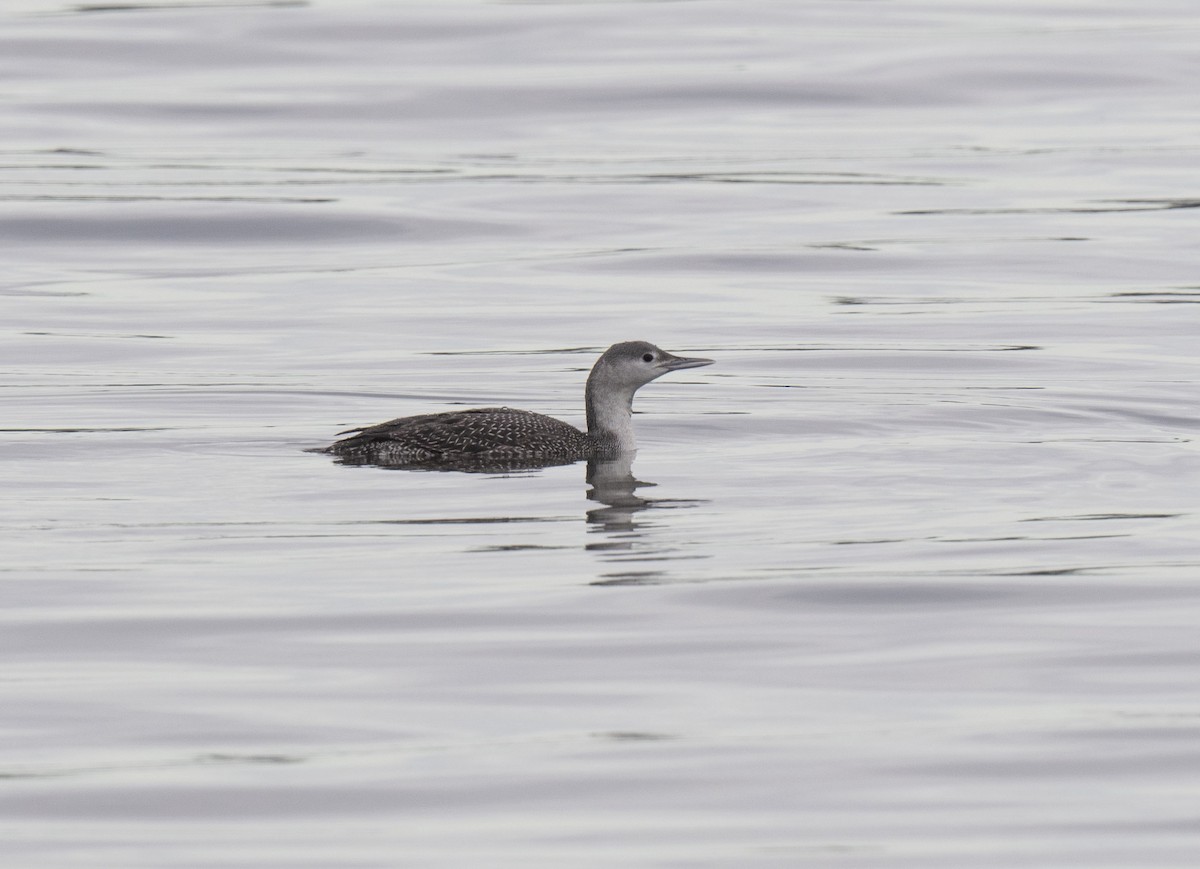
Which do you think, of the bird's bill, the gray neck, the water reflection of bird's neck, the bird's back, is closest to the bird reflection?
the water reflection of bird's neck

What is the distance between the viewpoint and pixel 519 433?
43.5 ft

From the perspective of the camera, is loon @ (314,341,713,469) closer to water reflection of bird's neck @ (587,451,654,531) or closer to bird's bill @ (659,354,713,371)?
bird's bill @ (659,354,713,371)

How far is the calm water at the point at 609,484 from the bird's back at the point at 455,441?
0.22m

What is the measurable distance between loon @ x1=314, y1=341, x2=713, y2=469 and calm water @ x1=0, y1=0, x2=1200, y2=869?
0.81 feet

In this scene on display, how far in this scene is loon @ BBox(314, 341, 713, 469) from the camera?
13.1m

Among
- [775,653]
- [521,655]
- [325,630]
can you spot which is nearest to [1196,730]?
[775,653]

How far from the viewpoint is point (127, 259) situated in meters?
21.6

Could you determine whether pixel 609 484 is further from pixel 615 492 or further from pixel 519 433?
pixel 519 433

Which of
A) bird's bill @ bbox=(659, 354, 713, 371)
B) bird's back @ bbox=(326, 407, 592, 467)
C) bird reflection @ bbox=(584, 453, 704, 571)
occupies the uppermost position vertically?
bird's bill @ bbox=(659, 354, 713, 371)

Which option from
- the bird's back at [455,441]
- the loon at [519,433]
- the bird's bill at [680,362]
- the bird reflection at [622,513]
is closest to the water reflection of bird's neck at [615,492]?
the bird reflection at [622,513]

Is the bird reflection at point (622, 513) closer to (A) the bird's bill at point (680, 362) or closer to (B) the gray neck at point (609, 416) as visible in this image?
(B) the gray neck at point (609, 416)

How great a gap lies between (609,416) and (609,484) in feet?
3.22

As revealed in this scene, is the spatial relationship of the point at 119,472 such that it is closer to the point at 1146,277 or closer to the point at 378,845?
the point at 378,845

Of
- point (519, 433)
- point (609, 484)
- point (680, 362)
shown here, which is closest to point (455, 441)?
point (519, 433)
